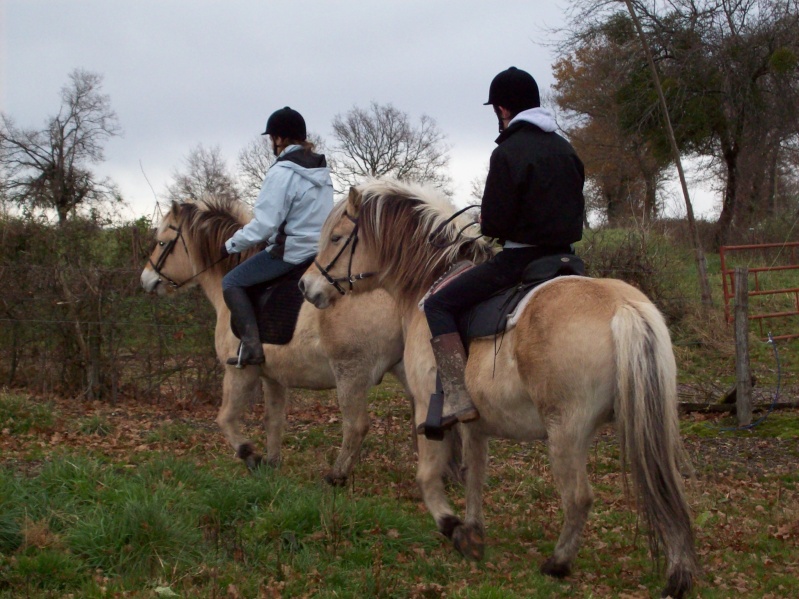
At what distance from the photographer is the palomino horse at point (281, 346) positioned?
627 cm

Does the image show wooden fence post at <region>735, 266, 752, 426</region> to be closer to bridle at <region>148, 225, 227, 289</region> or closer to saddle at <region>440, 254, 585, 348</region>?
saddle at <region>440, 254, 585, 348</region>

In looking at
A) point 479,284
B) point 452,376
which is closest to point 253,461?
point 452,376

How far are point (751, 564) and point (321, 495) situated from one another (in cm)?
266

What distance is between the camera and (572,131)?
127 ft

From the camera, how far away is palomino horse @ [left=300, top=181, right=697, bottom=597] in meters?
4.03

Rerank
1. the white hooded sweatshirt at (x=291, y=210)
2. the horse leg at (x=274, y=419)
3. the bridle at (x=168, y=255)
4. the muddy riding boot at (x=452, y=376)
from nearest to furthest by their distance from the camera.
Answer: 1. the muddy riding boot at (x=452, y=376)
2. the white hooded sweatshirt at (x=291, y=210)
3. the horse leg at (x=274, y=419)
4. the bridle at (x=168, y=255)

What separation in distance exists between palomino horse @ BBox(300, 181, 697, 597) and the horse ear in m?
0.79

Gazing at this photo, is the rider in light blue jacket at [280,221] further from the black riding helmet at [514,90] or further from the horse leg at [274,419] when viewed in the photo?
the black riding helmet at [514,90]

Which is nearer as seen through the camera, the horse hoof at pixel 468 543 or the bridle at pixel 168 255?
the horse hoof at pixel 468 543

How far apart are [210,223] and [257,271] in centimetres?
96

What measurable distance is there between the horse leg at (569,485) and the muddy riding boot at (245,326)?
3.01 m

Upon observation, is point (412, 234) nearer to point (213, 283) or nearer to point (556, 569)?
point (556, 569)

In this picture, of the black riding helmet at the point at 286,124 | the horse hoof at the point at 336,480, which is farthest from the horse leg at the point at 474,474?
the black riding helmet at the point at 286,124

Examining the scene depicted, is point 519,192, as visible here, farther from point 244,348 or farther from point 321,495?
point 244,348
